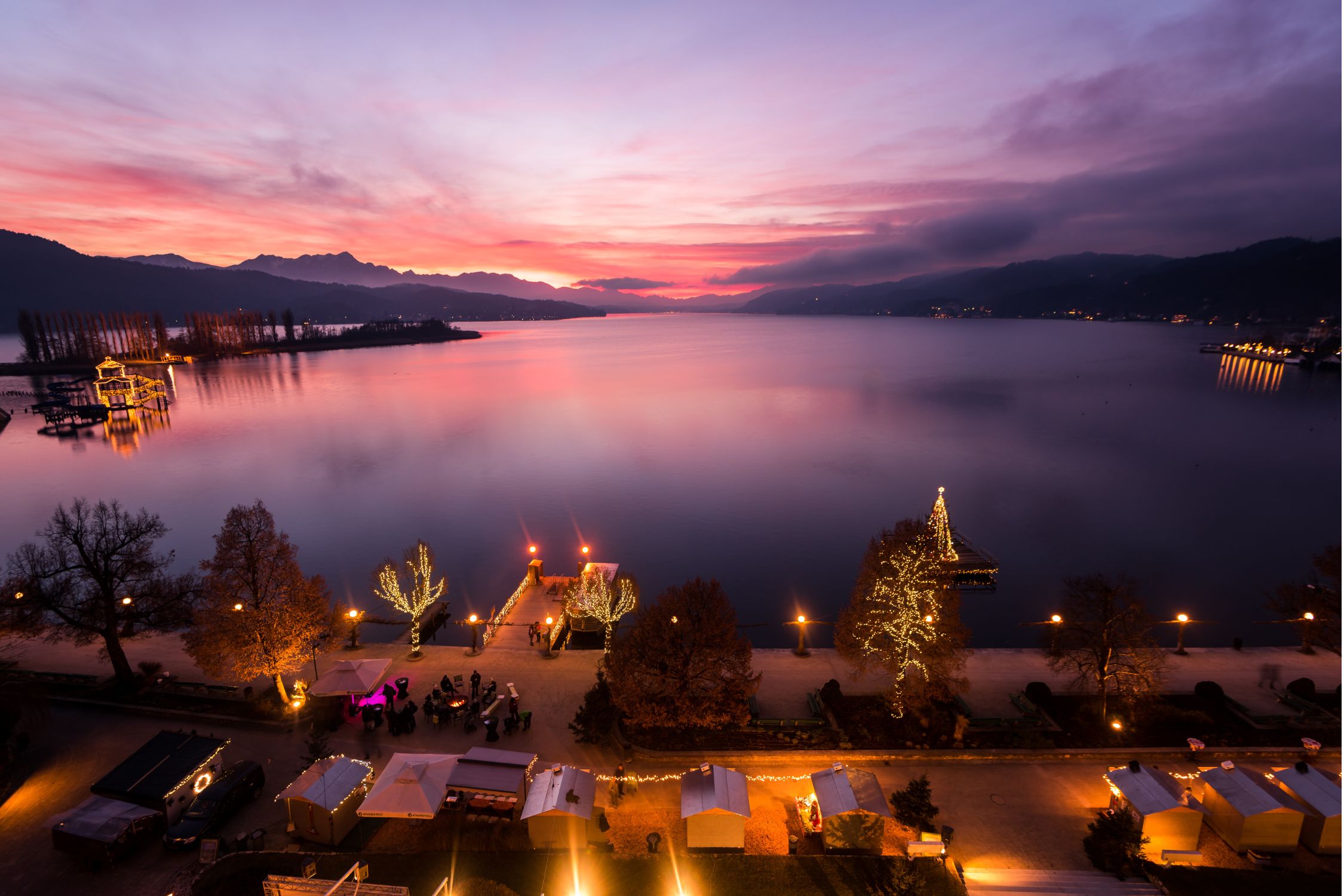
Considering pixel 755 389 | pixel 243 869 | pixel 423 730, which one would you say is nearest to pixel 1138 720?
pixel 423 730

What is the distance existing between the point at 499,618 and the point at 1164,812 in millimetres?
28048

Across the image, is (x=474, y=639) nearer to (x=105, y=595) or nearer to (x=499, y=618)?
(x=499, y=618)

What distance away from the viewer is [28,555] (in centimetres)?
2638

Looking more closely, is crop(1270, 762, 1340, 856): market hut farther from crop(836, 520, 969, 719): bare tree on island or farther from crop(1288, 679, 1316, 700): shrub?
crop(836, 520, 969, 719): bare tree on island

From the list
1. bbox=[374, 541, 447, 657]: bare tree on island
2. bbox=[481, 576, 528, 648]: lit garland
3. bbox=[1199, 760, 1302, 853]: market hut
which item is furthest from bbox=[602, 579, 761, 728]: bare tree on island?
bbox=[1199, 760, 1302, 853]: market hut

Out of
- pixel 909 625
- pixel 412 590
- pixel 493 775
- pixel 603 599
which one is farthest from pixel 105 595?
pixel 909 625

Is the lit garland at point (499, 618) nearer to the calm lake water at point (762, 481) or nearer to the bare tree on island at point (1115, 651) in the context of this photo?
the calm lake water at point (762, 481)

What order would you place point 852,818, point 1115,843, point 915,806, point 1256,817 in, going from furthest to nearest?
1. point 915,806
2. point 852,818
3. point 1256,817
4. point 1115,843

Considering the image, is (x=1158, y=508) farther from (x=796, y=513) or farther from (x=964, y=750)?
(x=964, y=750)

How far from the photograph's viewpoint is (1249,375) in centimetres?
14250

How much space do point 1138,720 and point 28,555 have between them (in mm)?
46084

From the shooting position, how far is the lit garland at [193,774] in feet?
57.5

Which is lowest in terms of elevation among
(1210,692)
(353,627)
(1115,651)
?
(1210,692)

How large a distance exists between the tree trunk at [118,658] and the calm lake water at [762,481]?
15.9 metres
